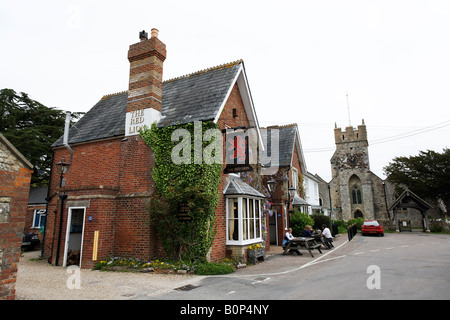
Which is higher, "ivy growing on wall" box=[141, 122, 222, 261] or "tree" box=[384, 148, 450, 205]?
"tree" box=[384, 148, 450, 205]

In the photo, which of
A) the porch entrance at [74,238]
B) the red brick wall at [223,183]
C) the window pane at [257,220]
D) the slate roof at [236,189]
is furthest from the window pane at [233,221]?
the porch entrance at [74,238]

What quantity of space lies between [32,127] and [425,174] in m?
53.8

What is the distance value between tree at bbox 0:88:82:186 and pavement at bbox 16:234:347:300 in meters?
23.7

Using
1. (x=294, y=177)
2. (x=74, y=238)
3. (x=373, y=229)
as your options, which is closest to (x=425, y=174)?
(x=373, y=229)

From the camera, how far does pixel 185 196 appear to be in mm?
10172

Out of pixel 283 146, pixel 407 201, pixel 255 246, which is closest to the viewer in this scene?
pixel 255 246

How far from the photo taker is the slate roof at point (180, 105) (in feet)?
38.6

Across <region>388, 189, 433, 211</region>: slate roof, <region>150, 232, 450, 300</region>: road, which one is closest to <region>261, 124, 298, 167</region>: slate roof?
<region>150, 232, 450, 300</region>: road

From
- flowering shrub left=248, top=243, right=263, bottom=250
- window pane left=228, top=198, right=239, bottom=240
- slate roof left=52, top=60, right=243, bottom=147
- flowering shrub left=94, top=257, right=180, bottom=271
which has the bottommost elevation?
flowering shrub left=94, top=257, right=180, bottom=271

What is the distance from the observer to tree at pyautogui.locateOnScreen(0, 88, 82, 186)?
97.2 ft

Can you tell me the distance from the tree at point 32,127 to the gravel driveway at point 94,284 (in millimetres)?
24611

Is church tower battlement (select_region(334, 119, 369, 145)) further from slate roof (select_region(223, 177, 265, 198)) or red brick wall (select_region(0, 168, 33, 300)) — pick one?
red brick wall (select_region(0, 168, 33, 300))

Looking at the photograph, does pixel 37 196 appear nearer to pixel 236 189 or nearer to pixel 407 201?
pixel 236 189
